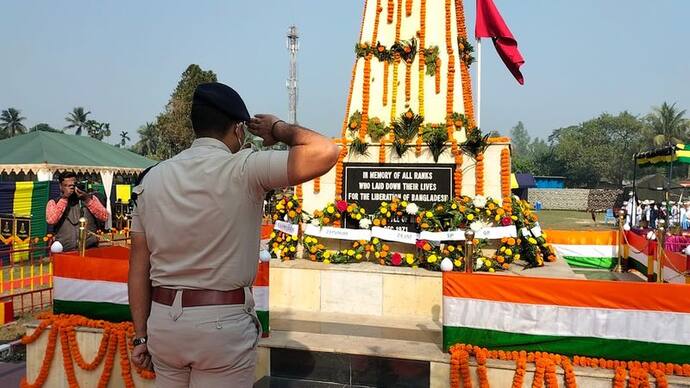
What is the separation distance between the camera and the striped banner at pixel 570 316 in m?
3.72

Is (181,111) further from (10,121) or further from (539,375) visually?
(10,121)

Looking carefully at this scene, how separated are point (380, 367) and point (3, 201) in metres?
12.0

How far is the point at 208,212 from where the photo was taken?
1976 millimetres

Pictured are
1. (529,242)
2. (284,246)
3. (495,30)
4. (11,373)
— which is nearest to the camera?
(11,373)

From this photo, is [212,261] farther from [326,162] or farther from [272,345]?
[272,345]

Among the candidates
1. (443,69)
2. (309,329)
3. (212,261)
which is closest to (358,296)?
(309,329)

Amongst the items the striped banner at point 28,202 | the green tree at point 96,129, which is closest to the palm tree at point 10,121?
the green tree at point 96,129

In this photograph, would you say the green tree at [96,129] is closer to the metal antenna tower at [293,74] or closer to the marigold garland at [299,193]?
the metal antenna tower at [293,74]

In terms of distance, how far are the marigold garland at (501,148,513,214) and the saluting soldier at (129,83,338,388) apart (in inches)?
214

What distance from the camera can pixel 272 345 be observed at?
447 centimetres

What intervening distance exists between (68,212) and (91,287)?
2.43 metres

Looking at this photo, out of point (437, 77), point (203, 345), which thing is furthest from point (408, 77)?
point (203, 345)

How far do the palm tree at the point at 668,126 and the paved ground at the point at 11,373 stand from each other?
193 ft

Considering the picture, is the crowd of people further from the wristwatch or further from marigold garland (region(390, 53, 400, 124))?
the wristwatch
